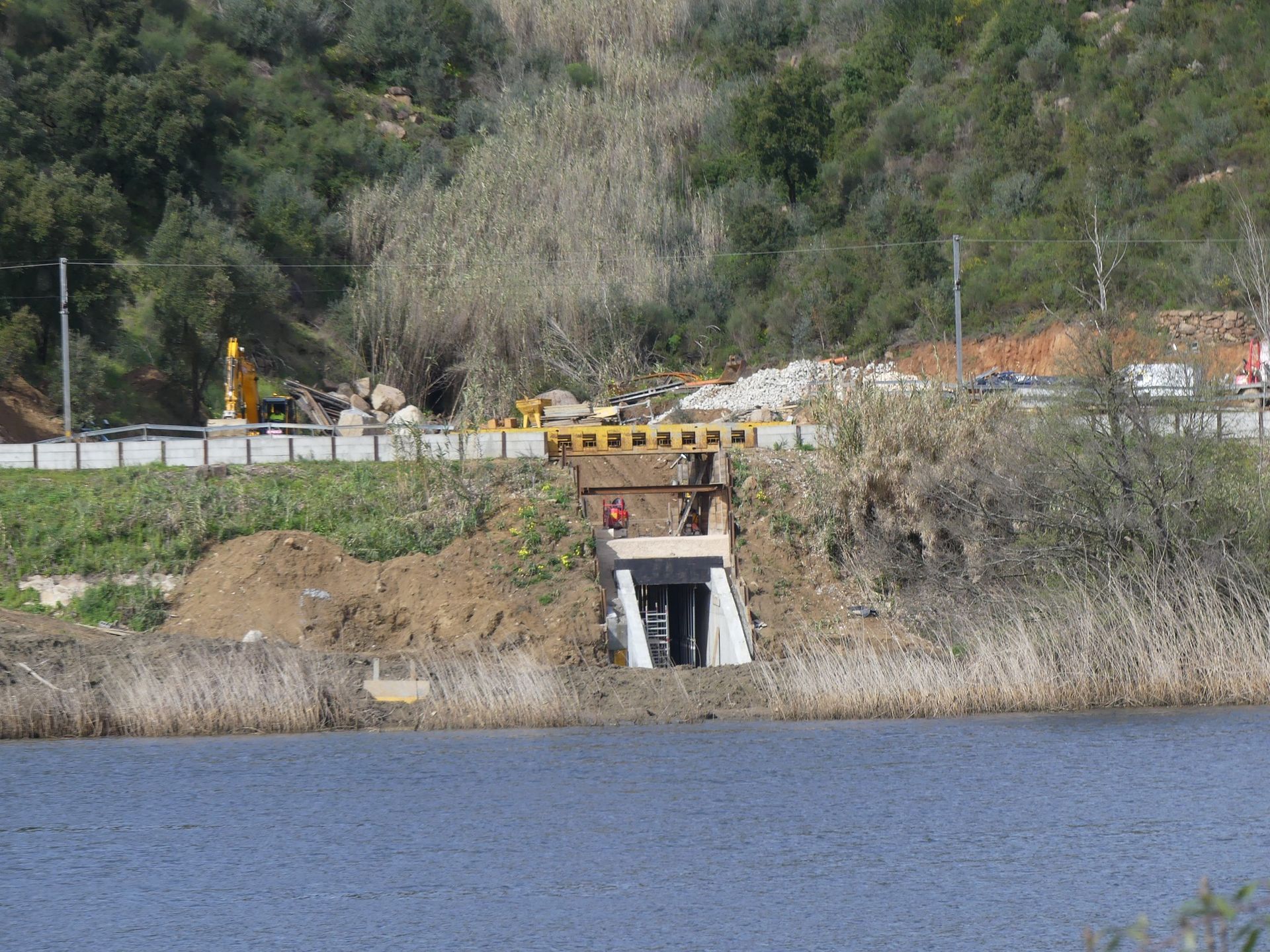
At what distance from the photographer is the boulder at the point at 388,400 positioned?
5588 cm

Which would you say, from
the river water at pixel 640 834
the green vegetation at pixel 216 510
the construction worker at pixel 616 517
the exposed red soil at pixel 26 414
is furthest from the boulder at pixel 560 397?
the river water at pixel 640 834

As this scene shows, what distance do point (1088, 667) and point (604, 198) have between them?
4721 centimetres

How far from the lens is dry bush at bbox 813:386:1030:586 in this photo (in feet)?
99.3

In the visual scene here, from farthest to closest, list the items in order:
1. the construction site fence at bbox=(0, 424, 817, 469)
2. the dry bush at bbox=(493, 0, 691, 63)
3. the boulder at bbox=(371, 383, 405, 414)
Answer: the dry bush at bbox=(493, 0, 691, 63) → the boulder at bbox=(371, 383, 405, 414) → the construction site fence at bbox=(0, 424, 817, 469)

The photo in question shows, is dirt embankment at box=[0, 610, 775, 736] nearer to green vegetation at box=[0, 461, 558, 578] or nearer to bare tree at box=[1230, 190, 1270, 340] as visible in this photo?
green vegetation at box=[0, 461, 558, 578]

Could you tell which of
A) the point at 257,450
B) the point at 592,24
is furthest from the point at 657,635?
the point at 592,24

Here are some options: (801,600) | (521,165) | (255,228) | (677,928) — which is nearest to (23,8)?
(255,228)

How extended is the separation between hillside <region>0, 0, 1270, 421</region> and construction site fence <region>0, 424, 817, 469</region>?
13.1 m

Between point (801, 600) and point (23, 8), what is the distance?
48.8 metres

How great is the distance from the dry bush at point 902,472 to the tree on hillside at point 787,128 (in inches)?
1390

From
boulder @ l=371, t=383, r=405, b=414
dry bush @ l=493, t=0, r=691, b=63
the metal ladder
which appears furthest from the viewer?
dry bush @ l=493, t=0, r=691, b=63

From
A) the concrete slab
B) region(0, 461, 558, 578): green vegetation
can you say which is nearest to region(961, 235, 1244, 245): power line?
region(0, 461, 558, 578): green vegetation

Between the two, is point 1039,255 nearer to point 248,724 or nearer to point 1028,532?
point 1028,532

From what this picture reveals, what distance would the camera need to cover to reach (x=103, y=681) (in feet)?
76.9
